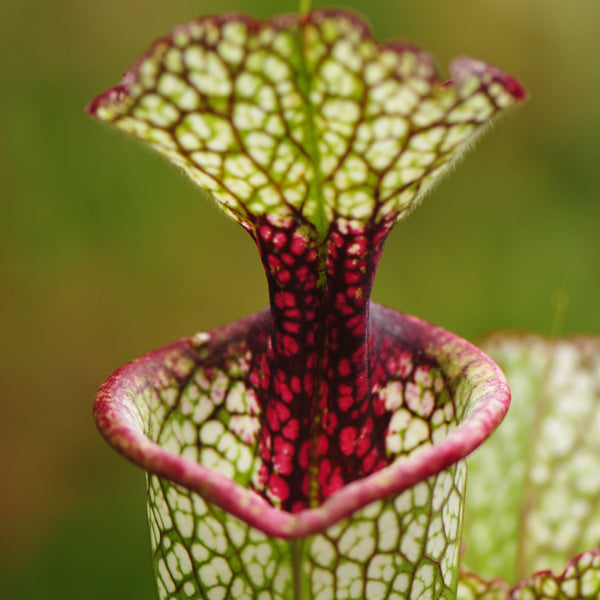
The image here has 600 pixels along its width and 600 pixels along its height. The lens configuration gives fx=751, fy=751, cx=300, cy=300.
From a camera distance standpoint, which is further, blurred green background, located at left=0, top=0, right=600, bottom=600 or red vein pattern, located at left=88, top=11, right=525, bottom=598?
blurred green background, located at left=0, top=0, right=600, bottom=600

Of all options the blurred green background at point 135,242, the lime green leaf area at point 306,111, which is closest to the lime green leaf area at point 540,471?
the lime green leaf area at point 306,111

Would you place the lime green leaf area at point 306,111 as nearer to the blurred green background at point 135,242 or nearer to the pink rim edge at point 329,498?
the pink rim edge at point 329,498

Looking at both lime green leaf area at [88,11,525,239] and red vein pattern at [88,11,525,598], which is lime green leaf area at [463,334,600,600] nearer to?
red vein pattern at [88,11,525,598]

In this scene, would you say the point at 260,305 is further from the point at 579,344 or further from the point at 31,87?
the point at 579,344

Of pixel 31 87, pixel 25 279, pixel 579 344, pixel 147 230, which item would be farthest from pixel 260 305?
pixel 579 344

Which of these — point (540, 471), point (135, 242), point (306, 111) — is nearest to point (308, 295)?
point (306, 111)

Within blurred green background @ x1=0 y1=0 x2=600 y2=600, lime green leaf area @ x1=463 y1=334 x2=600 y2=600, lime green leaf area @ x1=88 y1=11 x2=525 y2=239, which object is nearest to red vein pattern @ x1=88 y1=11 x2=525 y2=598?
lime green leaf area @ x1=88 y1=11 x2=525 y2=239
